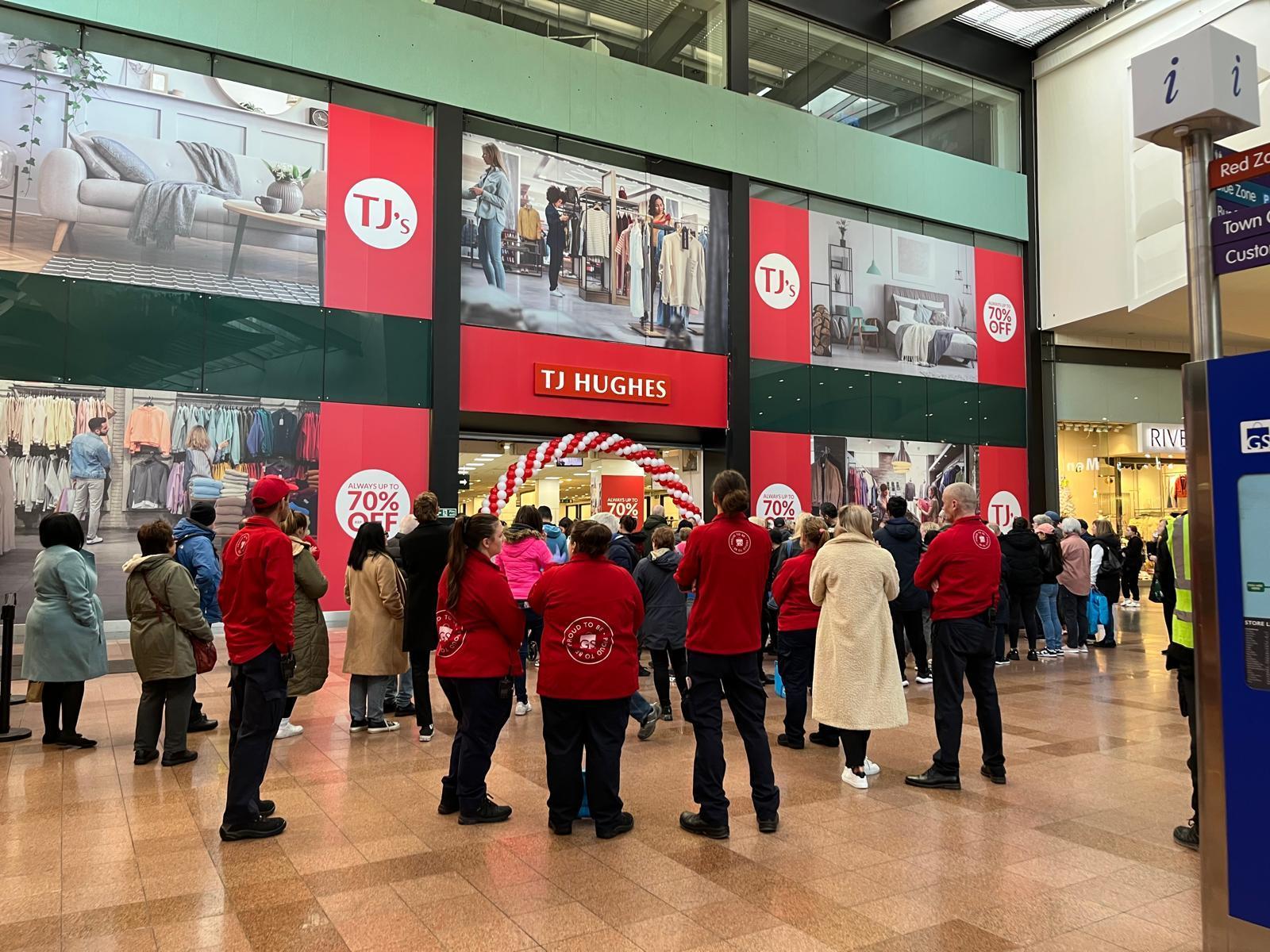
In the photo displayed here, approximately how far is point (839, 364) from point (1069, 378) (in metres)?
6.66

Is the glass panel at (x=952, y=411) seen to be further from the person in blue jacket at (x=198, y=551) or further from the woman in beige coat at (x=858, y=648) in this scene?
the person in blue jacket at (x=198, y=551)

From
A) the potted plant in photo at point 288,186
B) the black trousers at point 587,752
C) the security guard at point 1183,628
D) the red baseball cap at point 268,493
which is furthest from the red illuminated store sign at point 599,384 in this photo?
the security guard at point 1183,628

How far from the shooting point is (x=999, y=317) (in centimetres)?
2009

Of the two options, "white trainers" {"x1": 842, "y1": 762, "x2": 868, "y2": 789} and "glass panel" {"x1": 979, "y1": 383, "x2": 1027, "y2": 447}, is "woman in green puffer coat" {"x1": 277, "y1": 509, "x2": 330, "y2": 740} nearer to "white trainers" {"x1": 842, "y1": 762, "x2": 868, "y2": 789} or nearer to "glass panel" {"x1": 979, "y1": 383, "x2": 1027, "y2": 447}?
"white trainers" {"x1": 842, "y1": 762, "x2": 868, "y2": 789}

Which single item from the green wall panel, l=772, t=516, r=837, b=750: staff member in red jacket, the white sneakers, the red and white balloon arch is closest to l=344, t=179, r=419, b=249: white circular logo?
the green wall panel

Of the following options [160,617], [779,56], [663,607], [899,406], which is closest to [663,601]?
[663,607]

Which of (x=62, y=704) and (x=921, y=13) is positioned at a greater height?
(x=921, y=13)

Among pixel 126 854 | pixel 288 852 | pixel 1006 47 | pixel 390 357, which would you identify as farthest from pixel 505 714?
pixel 1006 47

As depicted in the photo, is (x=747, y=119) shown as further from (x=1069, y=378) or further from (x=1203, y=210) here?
(x=1203, y=210)

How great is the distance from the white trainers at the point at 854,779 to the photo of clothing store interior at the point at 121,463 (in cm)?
884

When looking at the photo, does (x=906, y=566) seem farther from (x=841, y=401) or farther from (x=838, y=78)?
(x=838, y=78)

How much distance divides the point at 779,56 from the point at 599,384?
7.91 metres

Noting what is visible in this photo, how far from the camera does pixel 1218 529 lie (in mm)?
2777

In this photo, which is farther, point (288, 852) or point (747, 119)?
point (747, 119)
